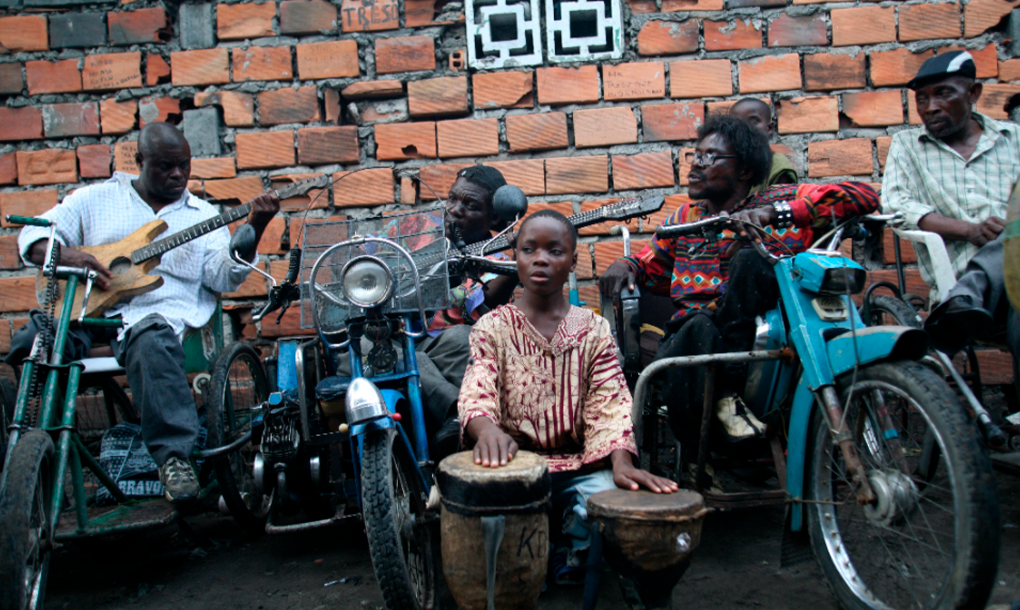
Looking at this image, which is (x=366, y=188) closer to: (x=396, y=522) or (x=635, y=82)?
(x=635, y=82)

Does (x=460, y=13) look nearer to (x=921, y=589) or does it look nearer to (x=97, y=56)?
(x=97, y=56)

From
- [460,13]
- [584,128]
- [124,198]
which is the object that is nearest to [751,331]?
[584,128]

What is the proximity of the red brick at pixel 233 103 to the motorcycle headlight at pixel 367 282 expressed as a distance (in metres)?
2.18

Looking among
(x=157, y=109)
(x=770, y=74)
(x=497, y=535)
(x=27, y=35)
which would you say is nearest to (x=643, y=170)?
(x=770, y=74)

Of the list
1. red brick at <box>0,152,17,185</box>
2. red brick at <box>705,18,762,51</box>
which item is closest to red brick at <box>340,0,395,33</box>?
red brick at <box>705,18,762,51</box>

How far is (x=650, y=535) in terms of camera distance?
1607mm

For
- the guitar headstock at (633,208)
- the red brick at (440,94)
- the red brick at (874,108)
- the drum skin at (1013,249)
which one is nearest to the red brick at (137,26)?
the red brick at (440,94)

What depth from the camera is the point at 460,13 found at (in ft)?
12.9

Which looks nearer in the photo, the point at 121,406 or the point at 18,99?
the point at 121,406

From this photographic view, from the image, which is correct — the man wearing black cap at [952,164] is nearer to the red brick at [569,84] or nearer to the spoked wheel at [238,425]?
the red brick at [569,84]

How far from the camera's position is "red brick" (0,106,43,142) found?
13.1 ft

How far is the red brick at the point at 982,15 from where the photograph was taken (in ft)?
12.4

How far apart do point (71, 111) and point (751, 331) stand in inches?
160

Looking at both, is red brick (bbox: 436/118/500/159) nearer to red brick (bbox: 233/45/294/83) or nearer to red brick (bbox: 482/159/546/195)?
red brick (bbox: 482/159/546/195)
